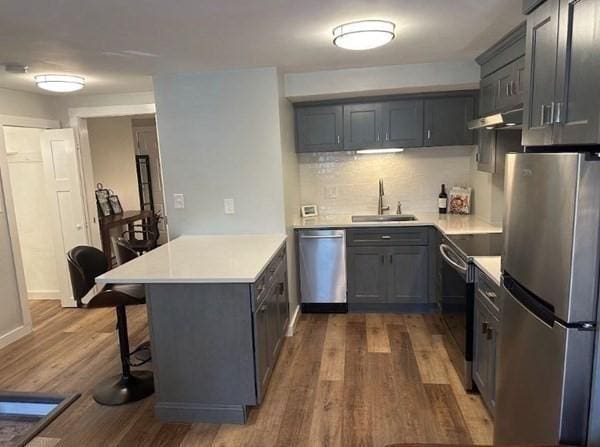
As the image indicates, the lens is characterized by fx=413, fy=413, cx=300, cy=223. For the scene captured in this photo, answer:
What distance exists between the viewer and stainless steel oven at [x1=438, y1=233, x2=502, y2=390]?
8.51ft

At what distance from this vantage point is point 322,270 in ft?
13.3

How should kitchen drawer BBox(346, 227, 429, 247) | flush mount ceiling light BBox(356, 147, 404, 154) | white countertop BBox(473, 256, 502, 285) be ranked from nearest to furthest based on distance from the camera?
white countertop BBox(473, 256, 502, 285) → kitchen drawer BBox(346, 227, 429, 247) → flush mount ceiling light BBox(356, 147, 404, 154)

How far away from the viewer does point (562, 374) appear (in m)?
1.37

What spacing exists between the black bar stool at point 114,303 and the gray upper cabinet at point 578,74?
8.06 feet

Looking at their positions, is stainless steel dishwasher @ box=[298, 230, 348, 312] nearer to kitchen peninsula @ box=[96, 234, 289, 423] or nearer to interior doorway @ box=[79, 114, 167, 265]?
kitchen peninsula @ box=[96, 234, 289, 423]

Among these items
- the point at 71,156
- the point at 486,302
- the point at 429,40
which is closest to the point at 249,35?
the point at 429,40

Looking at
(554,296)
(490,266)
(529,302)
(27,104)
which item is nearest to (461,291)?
(490,266)

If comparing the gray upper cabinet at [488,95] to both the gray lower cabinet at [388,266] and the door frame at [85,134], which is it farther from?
the door frame at [85,134]

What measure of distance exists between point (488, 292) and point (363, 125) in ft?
7.46

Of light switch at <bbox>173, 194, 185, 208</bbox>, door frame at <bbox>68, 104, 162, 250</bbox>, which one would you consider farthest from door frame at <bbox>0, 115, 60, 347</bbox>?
light switch at <bbox>173, 194, 185, 208</bbox>

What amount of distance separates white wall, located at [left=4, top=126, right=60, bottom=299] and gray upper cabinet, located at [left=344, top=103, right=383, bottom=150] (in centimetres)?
337

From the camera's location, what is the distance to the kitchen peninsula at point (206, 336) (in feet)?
7.79

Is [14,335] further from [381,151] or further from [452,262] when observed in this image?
[381,151]

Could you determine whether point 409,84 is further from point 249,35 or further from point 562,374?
point 562,374
